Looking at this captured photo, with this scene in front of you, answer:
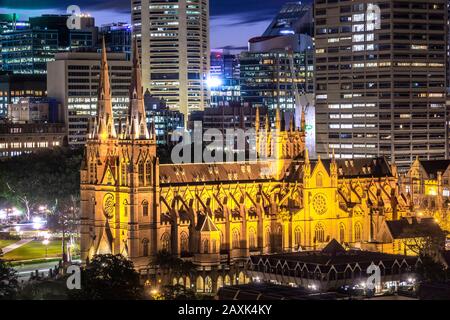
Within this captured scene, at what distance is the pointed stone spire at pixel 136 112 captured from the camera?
184m

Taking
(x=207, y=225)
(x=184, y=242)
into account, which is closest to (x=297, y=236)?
(x=207, y=225)

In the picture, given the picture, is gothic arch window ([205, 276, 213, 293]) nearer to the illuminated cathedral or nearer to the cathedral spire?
the illuminated cathedral

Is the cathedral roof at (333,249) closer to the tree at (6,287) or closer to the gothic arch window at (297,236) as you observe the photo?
the gothic arch window at (297,236)

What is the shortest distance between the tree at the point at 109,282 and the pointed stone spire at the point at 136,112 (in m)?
27.0

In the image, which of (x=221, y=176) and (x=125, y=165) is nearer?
(x=125, y=165)

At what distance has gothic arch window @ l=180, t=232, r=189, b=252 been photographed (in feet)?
610

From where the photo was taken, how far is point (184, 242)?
186500mm

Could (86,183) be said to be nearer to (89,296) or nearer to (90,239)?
(90,239)

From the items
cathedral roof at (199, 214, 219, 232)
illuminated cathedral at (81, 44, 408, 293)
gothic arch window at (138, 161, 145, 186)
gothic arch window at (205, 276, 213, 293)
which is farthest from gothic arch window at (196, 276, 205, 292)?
gothic arch window at (138, 161, 145, 186)

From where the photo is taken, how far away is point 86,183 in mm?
192125

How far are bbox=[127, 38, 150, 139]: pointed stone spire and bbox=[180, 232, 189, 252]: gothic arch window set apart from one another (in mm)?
15128

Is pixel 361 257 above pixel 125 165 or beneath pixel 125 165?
beneath
